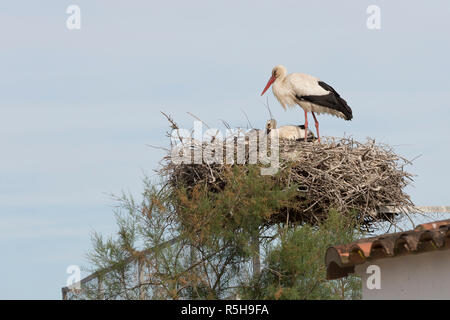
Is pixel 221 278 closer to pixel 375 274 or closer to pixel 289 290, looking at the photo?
pixel 289 290

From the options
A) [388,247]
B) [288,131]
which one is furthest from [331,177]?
[388,247]

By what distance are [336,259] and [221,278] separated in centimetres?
302

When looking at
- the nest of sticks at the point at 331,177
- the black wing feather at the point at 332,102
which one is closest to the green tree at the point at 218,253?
the nest of sticks at the point at 331,177

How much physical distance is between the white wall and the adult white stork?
6.58 meters

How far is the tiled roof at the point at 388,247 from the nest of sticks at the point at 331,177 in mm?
4025

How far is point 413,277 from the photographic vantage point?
6.75m

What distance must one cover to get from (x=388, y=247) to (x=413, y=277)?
317 mm

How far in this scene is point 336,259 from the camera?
728 cm

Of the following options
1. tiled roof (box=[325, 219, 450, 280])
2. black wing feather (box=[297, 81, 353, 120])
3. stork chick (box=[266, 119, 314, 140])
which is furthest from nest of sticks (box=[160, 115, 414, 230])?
tiled roof (box=[325, 219, 450, 280])

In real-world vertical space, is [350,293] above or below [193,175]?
below

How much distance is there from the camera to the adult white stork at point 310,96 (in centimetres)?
1379

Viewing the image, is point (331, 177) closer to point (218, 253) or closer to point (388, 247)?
point (218, 253)
